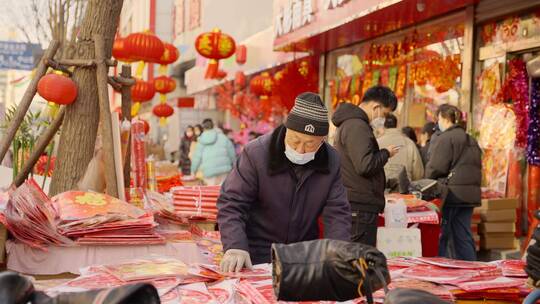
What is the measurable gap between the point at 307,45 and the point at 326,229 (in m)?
12.6

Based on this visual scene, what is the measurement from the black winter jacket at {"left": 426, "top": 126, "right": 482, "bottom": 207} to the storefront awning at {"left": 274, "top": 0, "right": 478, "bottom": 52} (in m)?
2.59

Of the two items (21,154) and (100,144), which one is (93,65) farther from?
(21,154)

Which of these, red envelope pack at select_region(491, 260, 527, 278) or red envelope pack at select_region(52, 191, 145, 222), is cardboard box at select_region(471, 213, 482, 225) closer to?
red envelope pack at select_region(491, 260, 527, 278)

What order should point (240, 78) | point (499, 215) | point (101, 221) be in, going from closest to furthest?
point (101, 221)
point (499, 215)
point (240, 78)

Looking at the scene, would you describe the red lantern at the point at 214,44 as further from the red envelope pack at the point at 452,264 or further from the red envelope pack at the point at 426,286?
the red envelope pack at the point at 426,286

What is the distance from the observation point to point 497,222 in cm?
1006

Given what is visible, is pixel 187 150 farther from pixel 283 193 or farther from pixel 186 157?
pixel 283 193

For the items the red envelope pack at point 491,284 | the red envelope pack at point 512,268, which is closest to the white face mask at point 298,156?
the red envelope pack at point 491,284

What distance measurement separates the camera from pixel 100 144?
5746 mm

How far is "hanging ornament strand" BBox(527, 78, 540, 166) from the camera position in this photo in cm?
1020

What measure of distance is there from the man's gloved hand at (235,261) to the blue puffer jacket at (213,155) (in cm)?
967

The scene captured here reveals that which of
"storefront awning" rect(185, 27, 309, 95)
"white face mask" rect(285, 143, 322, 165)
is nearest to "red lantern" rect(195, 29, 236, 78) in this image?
"storefront awning" rect(185, 27, 309, 95)

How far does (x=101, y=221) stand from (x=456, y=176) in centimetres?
527

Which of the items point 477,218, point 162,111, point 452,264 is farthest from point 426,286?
point 162,111
